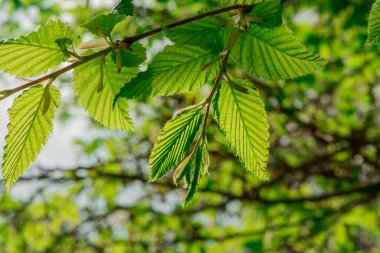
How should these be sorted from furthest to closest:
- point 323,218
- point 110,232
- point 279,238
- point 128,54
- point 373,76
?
point 373,76, point 110,232, point 279,238, point 323,218, point 128,54

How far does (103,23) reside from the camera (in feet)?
2.44

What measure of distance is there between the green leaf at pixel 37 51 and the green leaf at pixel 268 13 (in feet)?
1.01

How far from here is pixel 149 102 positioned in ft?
11.9

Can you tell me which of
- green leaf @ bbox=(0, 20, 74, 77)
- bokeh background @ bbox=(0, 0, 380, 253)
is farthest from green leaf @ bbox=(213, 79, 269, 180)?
bokeh background @ bbox=(0, 0, 380, 253)

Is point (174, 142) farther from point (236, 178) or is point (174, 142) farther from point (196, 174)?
point (236, 178)

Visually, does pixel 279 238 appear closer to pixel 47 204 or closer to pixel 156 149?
pixel 47 204

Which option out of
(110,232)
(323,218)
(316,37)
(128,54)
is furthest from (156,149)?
(110,232)

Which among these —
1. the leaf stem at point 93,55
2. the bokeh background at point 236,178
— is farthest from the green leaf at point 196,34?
the bokeh background at point 236,178

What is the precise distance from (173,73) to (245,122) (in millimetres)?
161

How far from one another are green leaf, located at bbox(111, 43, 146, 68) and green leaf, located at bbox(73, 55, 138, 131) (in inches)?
2.0

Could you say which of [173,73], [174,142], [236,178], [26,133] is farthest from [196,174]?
[236,178]

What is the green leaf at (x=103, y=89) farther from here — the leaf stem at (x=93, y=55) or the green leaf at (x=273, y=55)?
the green leaf at (x=273, y=55)

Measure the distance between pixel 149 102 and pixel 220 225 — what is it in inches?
52.9

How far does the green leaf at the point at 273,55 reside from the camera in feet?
2.54
